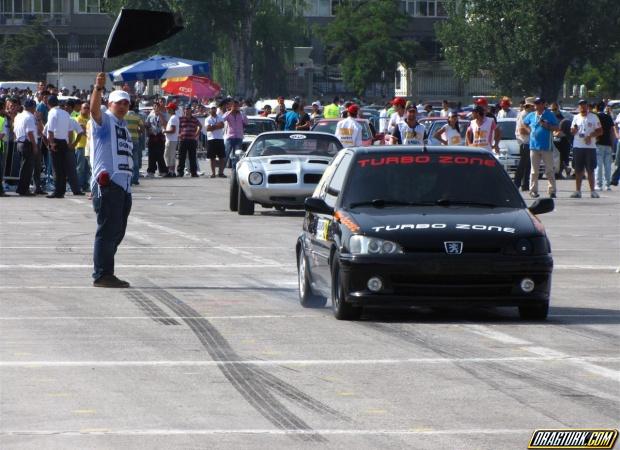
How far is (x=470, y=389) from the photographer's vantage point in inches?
353

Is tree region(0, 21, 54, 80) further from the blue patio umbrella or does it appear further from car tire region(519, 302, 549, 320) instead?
car tire region(519, 302, 549, 320)

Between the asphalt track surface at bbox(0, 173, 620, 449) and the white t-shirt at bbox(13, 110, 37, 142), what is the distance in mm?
12800

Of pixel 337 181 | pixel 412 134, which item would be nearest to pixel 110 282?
pixel 337 181

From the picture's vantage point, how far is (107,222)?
14695 millimetres

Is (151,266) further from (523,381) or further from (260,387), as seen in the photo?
(523,381)

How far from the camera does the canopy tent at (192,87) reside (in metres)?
59.2

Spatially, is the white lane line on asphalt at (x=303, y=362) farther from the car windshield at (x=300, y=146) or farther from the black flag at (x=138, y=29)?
the car windshield at (x=300, y=146)

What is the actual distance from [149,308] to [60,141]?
16874 millimetres

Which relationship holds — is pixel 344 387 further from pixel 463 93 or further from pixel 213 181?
pixel 463 93

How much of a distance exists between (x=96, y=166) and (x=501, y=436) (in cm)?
776

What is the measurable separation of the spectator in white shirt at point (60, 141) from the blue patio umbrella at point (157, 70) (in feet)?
60.7

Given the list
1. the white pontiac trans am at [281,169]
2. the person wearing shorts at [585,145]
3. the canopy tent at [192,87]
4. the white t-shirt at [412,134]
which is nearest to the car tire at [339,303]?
the white pontiac trans am at [281,169]

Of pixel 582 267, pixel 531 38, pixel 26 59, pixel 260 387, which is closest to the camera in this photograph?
pixel 260 387

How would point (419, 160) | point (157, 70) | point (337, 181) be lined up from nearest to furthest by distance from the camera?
point (419, 160) < point (337, 181) < point (157, 70)
